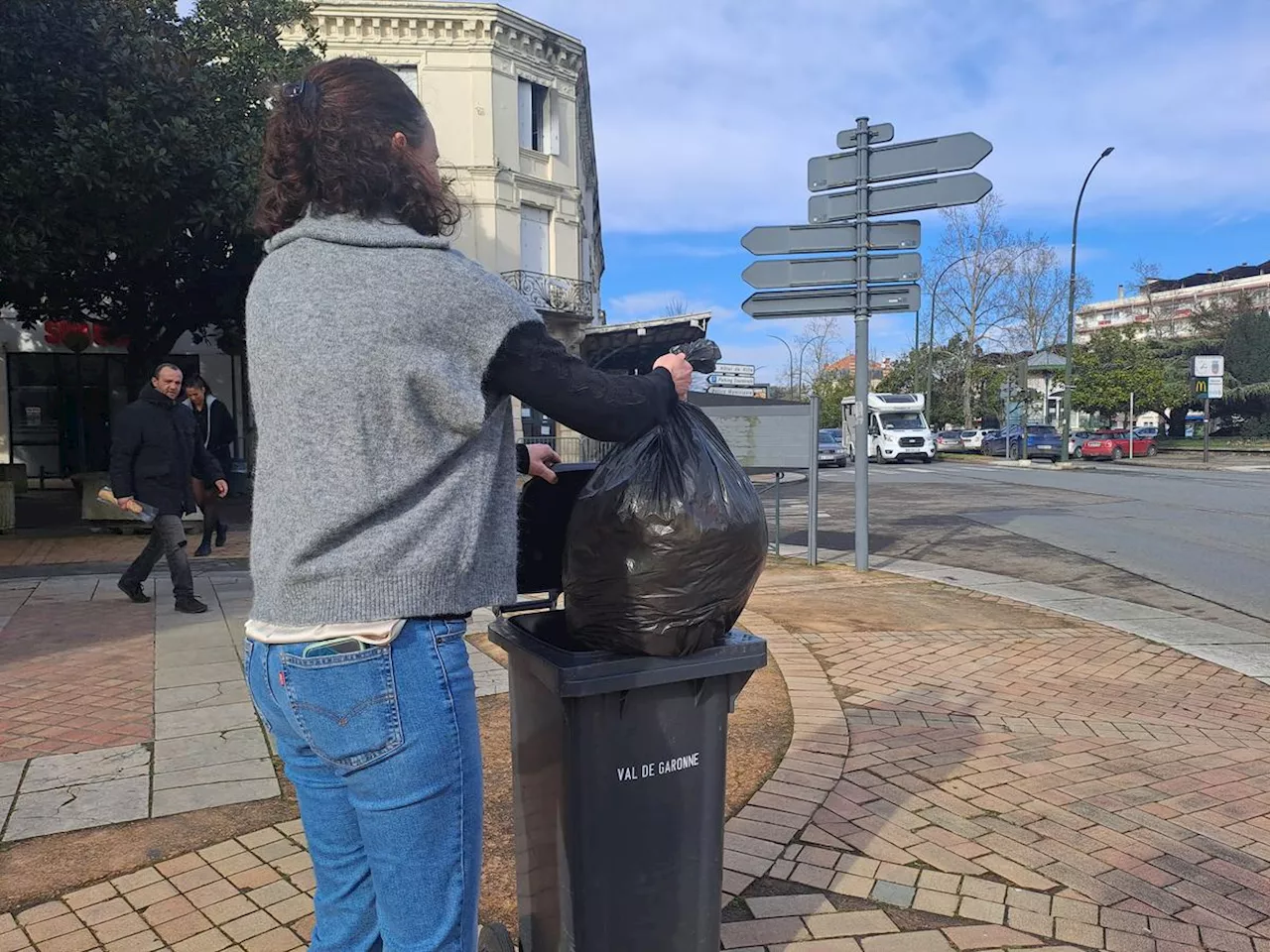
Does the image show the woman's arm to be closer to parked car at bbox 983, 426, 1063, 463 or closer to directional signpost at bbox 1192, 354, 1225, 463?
parked car at bbox 983, 426, 1063, 463

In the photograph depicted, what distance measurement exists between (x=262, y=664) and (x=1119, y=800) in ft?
10.7

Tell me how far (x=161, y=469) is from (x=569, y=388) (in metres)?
6.13

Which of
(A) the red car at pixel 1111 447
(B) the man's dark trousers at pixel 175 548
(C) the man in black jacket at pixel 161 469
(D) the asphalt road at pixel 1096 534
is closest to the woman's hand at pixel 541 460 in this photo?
(B) the man's dark trousers at pixel 175 548

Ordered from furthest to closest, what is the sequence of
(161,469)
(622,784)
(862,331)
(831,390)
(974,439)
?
(831,390), (974,439), (862,331), (161,469), (622,784)

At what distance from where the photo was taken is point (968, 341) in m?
53.4

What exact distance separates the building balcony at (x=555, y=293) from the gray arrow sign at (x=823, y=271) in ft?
60.7

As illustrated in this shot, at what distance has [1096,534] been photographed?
11734 millimetres

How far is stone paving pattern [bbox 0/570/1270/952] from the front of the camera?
8.84ft

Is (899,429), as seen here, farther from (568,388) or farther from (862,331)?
(568,388)

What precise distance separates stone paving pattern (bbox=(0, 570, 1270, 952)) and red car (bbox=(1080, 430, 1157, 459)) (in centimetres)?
3642

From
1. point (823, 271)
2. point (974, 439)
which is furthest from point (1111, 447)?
point (823, 271)

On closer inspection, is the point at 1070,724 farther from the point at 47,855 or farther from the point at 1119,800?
the point at 47,855

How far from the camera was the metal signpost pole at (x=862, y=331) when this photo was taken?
841 cm

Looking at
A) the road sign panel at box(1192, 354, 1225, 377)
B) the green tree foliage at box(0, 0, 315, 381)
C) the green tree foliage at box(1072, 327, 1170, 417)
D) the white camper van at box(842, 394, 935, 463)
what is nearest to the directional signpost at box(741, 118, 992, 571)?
the green tree foliage at box(0, 0, 315, 381)
